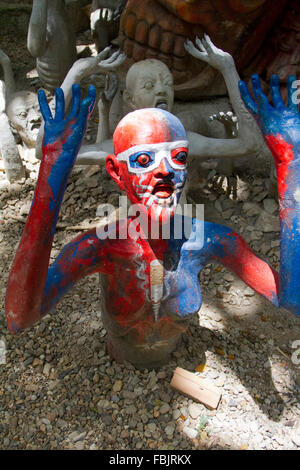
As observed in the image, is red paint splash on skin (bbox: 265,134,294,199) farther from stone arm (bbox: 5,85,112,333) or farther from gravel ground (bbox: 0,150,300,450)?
gravel ground (bbox: 0,150,300,450)

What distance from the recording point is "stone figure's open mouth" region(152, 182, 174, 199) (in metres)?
1.49

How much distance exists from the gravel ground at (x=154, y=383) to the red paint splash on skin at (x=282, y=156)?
103cm

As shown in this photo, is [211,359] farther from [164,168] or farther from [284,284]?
[164,168]

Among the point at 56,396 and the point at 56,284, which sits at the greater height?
the point at 56,284

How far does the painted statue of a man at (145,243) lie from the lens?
134cm

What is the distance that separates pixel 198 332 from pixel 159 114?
121cm

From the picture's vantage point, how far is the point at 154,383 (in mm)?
2041

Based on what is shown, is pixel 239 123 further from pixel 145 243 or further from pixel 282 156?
pixel 145 243

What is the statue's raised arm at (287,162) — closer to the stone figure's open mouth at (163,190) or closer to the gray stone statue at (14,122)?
the stone figure's open mouth at (163,190)

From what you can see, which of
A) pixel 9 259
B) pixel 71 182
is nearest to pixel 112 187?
pixel 71 182

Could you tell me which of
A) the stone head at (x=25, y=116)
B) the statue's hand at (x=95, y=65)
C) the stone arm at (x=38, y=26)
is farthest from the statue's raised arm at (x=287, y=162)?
the stone head at (x=25, y=116)

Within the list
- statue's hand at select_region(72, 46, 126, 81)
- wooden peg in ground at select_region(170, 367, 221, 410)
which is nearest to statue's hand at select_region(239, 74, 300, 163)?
statue's hand at select_region(72, 46, 126, 81)
